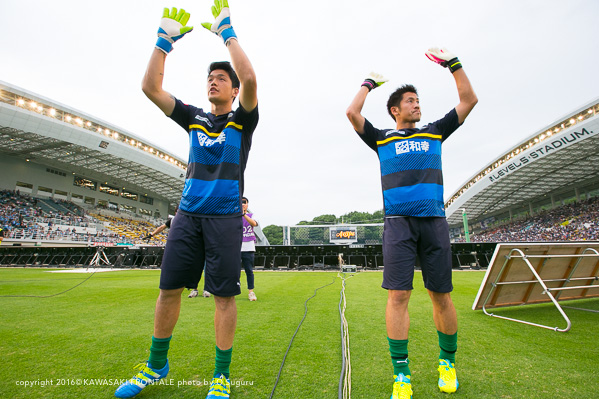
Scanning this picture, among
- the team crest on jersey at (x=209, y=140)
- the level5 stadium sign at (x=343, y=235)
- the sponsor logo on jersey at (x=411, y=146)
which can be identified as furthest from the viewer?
the level5 stadium sign at (x=343, y=235)

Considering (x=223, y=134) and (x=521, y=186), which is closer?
(x=223, y=134)

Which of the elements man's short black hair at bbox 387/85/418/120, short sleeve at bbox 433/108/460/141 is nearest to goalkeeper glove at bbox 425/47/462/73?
man's short black hair at bbox 387/85/418/120

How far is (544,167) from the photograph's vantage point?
1112 inches

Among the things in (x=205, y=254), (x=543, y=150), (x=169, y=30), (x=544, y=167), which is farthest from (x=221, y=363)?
(x=544, y=167)

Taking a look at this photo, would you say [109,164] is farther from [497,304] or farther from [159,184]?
[497,304]

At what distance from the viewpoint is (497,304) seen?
3318mm

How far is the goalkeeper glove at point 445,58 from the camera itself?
84.5 inches

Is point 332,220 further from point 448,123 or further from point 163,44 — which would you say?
point 163,44

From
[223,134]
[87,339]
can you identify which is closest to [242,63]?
[223,134]

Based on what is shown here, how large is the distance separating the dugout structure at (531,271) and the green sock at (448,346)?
1.59 meters

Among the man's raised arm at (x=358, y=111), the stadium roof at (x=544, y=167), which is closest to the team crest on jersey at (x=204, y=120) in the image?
the man's raised arm at (x=358, y=111)

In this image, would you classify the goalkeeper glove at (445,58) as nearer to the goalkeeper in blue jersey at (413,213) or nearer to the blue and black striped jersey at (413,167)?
the goalkeeper in blue jersey at (413,213)

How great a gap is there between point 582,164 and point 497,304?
36561 millimetres

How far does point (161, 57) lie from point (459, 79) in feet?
7.18
